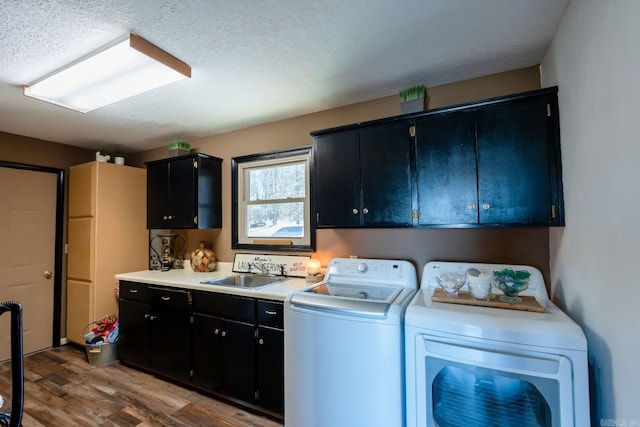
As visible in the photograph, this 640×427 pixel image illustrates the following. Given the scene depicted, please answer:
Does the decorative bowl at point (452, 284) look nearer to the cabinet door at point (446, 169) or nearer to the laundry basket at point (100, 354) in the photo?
the cabinet door at point (446, 169)

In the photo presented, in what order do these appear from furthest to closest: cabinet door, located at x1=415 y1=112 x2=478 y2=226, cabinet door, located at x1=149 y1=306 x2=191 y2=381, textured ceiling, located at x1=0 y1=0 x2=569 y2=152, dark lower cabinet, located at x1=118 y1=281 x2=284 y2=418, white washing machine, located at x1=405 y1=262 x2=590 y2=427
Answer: cabinet door, located at x1=149 y1=306 x2=191 y2=381 < dark lower cabinet, located at x1=118 y1=281 x2=284 y2=418 < cabinet door, located at x1=415 y1=112 x2=478 y2=226 < textured ceiling, located at x1=0 y1=0 x2=569 y2=152 < white washing machine, located at x1=405 y1=262 x2=590 y2=427

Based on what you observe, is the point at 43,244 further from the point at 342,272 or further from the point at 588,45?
the point at 588,45

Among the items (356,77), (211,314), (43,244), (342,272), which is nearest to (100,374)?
(211,314)

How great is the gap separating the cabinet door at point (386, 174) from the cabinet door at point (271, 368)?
3.31 feet

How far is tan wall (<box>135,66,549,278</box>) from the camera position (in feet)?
6.14

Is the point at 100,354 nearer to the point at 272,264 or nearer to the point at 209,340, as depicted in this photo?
the point at 209,340

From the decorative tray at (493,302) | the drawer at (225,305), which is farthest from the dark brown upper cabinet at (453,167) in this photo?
the drawer at (225,305)

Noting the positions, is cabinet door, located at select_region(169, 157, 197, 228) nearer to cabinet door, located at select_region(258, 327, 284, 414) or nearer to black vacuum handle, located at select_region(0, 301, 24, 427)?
cabinet door, located at select_region(258, 327, 284, 414)

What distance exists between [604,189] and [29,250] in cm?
470

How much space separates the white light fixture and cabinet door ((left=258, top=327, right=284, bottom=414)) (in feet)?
5.86

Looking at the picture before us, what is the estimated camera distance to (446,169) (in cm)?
175

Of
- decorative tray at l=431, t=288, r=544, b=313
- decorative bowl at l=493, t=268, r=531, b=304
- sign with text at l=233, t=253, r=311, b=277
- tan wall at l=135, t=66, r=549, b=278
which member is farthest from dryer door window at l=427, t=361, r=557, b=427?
sign with text at l=233, t=253, r=311, b=277

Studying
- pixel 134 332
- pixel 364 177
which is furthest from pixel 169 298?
pixel 364 177

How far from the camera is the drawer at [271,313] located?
197cm
